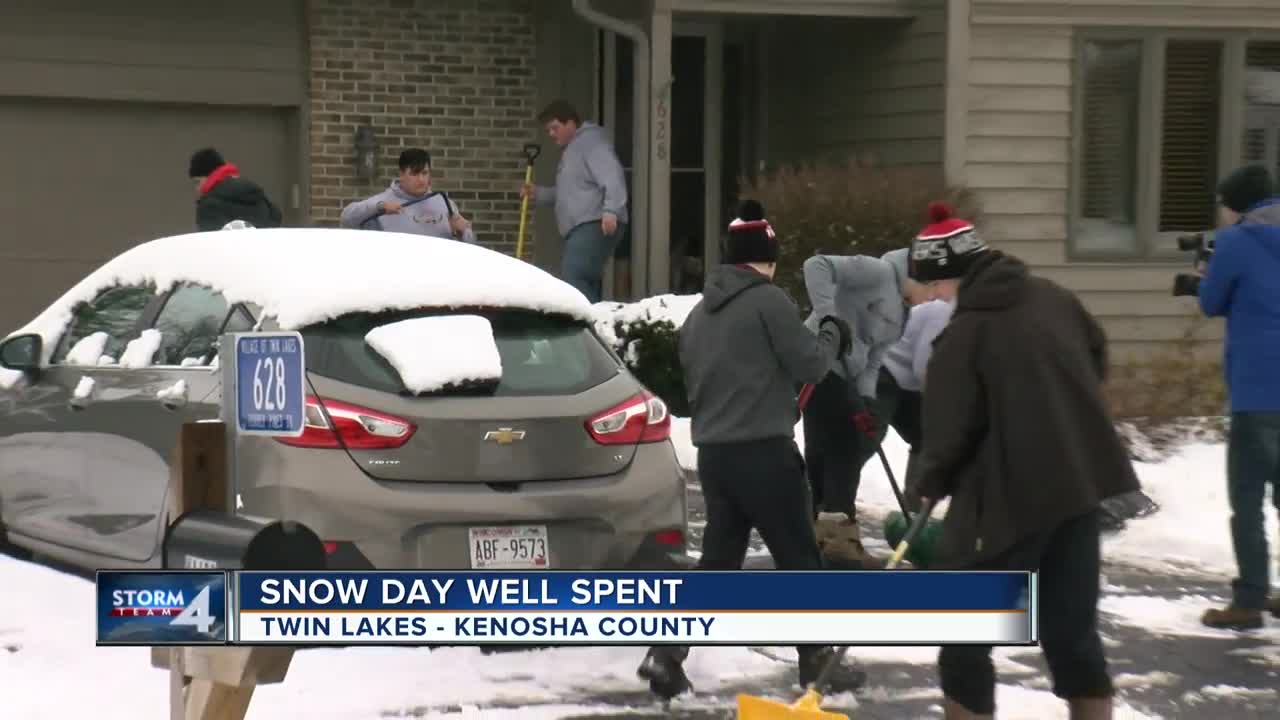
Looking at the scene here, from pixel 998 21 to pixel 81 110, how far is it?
6.88 metres

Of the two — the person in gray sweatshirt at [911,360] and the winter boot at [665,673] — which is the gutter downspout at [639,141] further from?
the winter boot at [665,673]

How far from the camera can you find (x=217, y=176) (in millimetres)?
12602

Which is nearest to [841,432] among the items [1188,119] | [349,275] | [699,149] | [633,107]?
[349,275]

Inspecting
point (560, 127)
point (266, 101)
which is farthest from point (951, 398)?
point (266, 101)

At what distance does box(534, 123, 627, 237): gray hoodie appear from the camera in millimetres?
14539

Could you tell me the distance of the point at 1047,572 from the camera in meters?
6.11

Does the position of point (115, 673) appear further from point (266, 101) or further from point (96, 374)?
point (266, 101)

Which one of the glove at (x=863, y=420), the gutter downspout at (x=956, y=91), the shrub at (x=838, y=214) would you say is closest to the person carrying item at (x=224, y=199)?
the shrub at (x=838, y=214)

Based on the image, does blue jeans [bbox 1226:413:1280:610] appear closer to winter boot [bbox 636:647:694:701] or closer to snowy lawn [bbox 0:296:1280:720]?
snowy lawn [bbox 0:296:1280:720]

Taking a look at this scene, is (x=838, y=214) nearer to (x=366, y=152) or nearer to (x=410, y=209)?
(x=410, y=209)

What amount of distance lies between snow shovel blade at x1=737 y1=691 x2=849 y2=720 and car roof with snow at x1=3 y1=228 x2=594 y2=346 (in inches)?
91.1

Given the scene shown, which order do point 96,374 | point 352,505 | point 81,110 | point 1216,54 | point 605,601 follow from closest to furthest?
point 605,601
point 352,505
point 96,374
point 81,110
point 1216,54

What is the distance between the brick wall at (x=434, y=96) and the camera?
1611 centimetres

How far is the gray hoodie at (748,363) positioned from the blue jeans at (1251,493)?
237 centimetres
